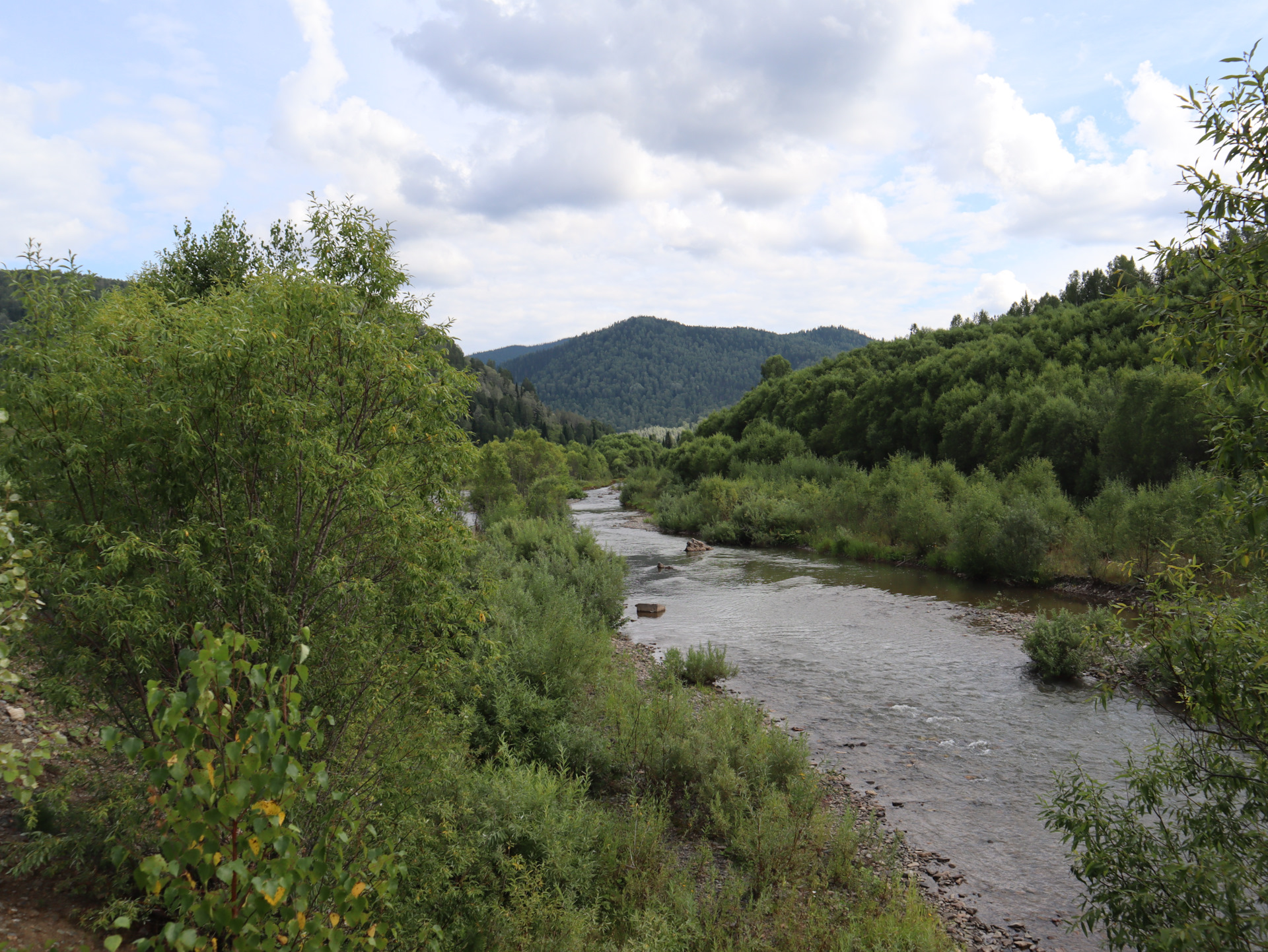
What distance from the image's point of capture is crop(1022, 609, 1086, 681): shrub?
43.8 ft

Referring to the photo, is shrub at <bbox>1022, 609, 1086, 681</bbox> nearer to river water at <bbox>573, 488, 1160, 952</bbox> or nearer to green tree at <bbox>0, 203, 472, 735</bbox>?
river water at <bbox>573, 488, 1160, 952</bbox>

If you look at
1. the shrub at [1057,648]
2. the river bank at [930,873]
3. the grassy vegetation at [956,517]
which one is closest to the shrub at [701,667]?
the river bank at [930,873]

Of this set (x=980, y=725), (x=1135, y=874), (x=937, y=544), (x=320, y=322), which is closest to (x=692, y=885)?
(x=1135, y=874)

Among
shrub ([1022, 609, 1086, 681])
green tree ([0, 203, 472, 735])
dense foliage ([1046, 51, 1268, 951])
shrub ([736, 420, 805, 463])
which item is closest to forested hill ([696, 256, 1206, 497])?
shrub ([736, 420, 805, 463])

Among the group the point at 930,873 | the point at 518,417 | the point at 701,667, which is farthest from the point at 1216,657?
the point at 518,417

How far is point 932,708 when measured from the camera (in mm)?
12414

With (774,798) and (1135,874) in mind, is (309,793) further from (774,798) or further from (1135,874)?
(774,798)

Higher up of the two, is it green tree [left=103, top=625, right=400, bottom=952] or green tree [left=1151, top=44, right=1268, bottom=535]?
green tree [left=1151, top=44, right=1268, bottom=535]

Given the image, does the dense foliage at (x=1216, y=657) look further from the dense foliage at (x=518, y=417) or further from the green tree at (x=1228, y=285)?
the dense foliage at (x=518, y=417)

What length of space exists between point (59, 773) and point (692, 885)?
5.57 m

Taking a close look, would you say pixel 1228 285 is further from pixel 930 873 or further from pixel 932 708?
pixel 932 708

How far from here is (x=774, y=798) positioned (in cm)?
780

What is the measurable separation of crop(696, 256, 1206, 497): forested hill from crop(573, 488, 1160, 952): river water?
8.03 metres

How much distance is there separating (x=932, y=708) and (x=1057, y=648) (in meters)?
3.29
